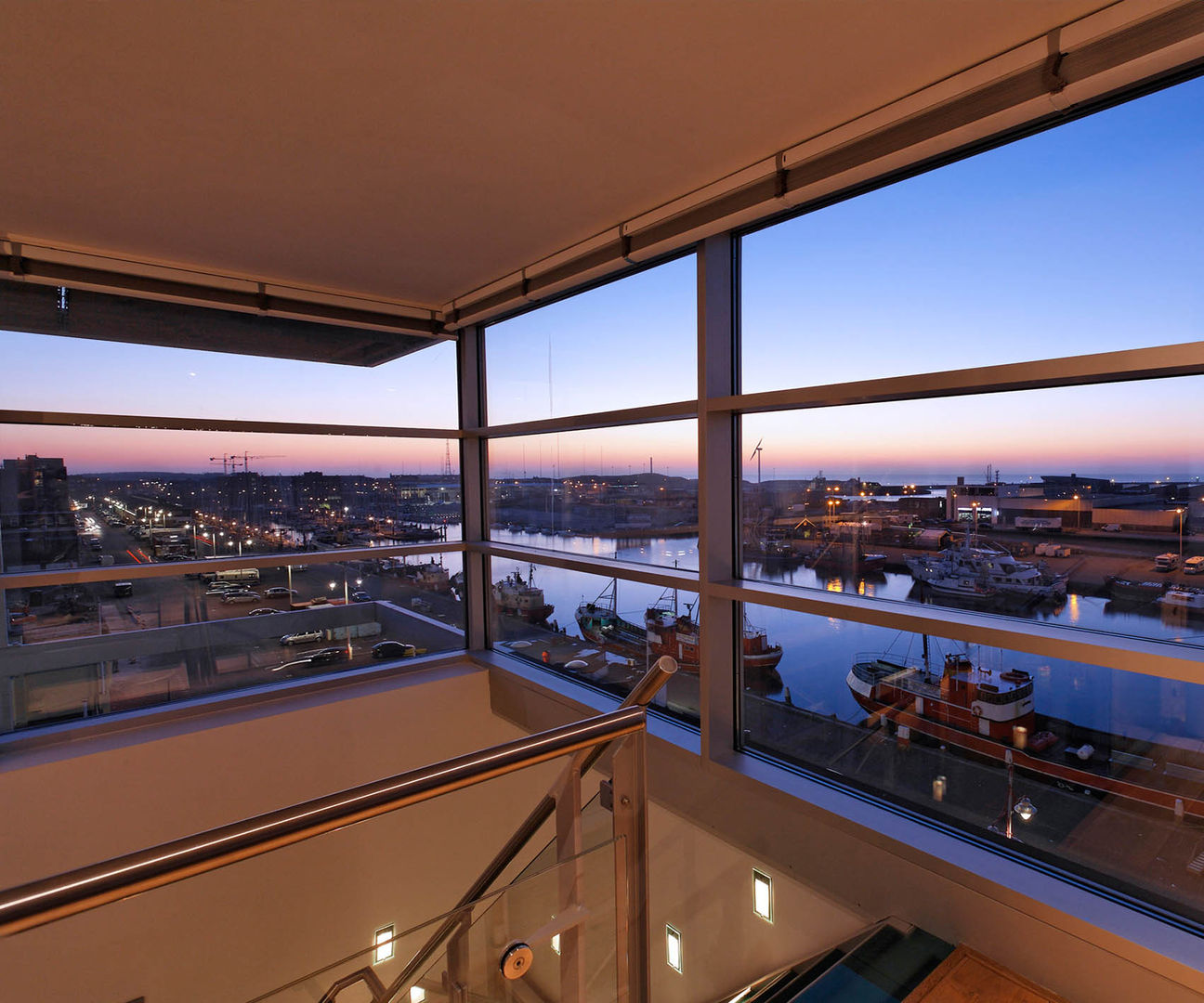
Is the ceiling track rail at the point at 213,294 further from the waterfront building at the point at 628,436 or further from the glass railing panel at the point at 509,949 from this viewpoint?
the glass railing panel at the point at 509,949

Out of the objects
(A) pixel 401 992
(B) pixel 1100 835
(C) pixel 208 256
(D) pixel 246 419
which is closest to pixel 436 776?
(A) pixel 401 992

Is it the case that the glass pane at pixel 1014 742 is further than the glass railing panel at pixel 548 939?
Yes

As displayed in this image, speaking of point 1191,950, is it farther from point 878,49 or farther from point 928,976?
point 878,49

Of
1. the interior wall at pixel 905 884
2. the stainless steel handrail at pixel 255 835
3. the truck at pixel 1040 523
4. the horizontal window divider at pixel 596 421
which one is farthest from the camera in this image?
the horizontal window divider at pixel 596 421

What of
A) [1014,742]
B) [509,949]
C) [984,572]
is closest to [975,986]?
[1014,742]

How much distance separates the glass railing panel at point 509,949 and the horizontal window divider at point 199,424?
3297 mm

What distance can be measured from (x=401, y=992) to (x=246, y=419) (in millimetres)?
3388

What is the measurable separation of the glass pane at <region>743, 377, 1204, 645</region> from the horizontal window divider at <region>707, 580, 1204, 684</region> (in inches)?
2.0

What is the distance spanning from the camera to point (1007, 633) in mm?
1910

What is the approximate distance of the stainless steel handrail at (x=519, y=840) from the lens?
1213mm

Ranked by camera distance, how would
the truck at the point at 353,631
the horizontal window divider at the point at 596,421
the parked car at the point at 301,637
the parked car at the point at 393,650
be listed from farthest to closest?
1. the parked car at the point at 393,650
2. the truck at the point at 353,631
3. the parked car at the point at 301,637
4. the horizontal window divider at the point at 596,421

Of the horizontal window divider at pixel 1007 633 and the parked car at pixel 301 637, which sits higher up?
the horizontal window divider at pixel 1007 633

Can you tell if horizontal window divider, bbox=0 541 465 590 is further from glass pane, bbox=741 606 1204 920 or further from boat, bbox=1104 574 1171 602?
boat, bbox=1104 574 1171 602

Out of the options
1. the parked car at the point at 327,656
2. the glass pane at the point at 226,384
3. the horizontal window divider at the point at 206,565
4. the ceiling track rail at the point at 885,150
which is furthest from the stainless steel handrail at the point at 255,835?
the glass pane at the point at 226,384
